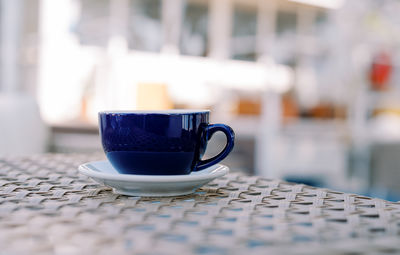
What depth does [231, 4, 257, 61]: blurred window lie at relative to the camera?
19.7 ft

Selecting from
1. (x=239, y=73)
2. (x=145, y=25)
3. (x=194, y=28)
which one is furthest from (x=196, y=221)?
(x=239, y=73)

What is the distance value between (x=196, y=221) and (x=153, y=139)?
178 millimetres

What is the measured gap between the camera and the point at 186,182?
2.10ft

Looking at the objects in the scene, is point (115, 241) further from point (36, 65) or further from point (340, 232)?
point (36, 65)

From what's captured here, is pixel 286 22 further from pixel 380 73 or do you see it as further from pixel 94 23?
pixel 94 23

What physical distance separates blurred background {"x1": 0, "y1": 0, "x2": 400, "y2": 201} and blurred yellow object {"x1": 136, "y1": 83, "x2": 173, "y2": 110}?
0.01 meters

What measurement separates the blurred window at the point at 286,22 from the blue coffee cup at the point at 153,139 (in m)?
5.99

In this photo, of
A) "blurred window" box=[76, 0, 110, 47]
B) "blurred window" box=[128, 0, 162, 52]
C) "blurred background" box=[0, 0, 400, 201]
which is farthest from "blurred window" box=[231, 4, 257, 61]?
"blurred window" box=[76, 0, 110, 47]

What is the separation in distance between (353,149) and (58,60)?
2977 mm

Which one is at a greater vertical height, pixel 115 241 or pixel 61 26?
pixel 61 26

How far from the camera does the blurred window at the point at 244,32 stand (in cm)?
599

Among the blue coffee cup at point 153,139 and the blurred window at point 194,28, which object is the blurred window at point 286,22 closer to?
the blurred window at point 194,28

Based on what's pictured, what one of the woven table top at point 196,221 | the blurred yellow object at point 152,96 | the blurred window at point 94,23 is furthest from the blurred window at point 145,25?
the woven table top at point 196,221

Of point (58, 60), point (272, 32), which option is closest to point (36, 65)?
point (58, 60)
